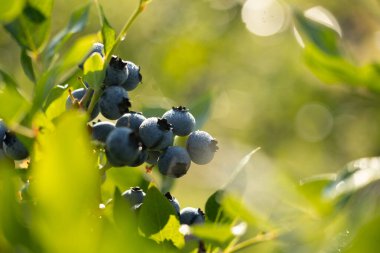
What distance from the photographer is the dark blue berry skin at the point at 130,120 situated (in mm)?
527

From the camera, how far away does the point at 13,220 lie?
1.03 ft

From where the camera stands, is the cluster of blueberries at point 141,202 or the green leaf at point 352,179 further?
the cluster of blueberries at point 141,202

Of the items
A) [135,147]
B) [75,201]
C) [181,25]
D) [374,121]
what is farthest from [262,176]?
[181,25]

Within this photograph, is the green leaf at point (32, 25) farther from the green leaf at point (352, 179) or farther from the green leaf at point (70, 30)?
the green leaf at point (352, 179)

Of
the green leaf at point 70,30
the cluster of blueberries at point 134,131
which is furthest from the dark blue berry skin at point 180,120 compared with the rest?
the green leaf at point 70,30

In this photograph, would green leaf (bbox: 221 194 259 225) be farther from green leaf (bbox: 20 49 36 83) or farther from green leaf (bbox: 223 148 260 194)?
green leaf (bbox: 20 49 36 83)

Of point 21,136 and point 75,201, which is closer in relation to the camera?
point 75,201

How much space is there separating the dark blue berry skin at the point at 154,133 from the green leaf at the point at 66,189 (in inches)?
9.2

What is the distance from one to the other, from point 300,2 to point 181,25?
0.58 metres

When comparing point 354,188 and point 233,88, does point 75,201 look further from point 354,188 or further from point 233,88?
point 233,88

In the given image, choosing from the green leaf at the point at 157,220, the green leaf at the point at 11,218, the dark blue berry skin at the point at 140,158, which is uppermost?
the dark blue berry skin at the point at 140,158

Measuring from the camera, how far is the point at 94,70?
1.56 ft

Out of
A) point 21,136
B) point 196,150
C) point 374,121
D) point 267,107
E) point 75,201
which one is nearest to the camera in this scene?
point 75,201

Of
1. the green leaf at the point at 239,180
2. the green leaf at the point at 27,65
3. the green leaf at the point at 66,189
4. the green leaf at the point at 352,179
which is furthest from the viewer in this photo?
the green leaf at the point at 27,65
